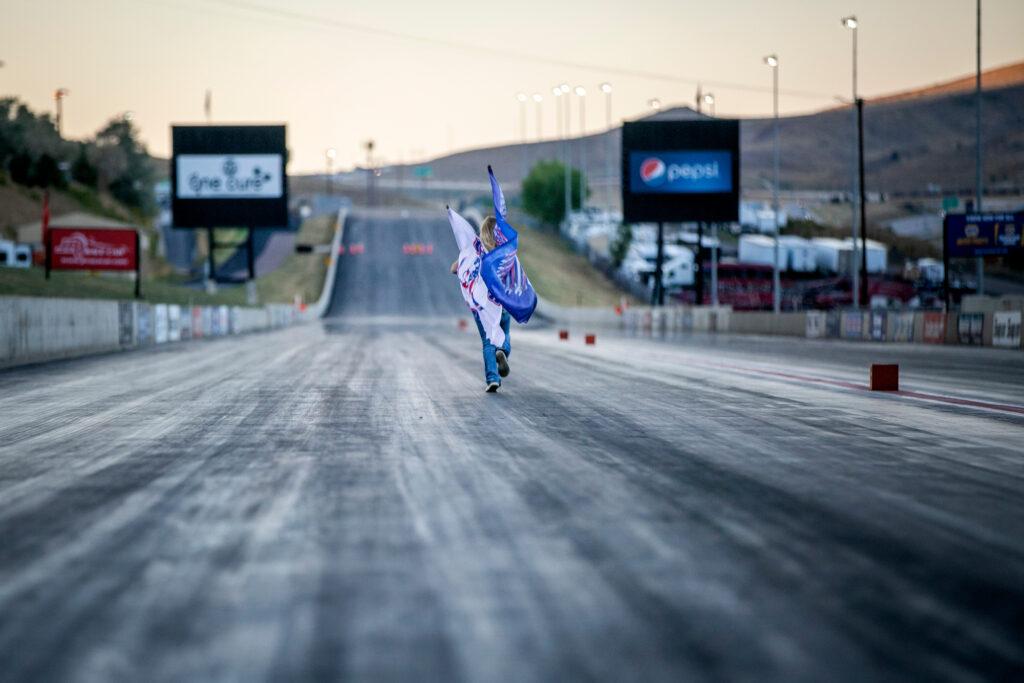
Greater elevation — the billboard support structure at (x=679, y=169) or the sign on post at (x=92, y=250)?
the billboard support structure at (x=679, y=169)

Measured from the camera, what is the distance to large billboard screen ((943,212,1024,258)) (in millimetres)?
39719

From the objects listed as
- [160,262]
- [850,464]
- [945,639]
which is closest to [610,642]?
[945,639]

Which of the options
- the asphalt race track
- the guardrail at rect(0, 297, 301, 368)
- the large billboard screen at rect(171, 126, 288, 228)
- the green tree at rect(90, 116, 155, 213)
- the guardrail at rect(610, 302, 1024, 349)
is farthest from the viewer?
the green tree at rect(90, 116, 155, 213)

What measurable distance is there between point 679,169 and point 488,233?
46.4m

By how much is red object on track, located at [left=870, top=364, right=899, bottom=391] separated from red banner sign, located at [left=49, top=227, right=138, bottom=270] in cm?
3418

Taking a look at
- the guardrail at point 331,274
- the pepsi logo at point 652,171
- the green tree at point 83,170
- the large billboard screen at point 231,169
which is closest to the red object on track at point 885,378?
the pepsi logo at point 652,171

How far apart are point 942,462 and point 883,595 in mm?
3851

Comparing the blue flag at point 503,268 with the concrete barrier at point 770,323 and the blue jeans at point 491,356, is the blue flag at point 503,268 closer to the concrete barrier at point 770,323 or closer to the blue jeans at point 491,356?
the blue jeans at point 491,356

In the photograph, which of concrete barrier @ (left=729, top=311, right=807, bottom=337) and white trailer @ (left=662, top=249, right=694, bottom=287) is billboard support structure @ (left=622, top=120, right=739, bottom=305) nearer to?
concrete barrier @ (left=729, top=311, right=807, bottom=337)

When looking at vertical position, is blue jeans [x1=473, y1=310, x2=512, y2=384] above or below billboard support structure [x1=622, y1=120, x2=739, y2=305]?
below

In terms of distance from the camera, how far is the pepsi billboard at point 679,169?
5825cm

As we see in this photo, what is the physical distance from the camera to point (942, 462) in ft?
25.1

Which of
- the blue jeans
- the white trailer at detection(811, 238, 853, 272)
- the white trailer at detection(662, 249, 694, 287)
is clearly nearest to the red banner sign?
the blue jeans

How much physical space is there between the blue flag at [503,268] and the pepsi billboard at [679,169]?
4490 centimetres
